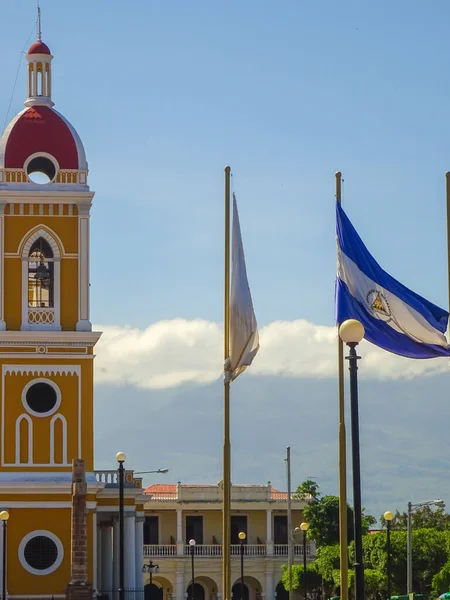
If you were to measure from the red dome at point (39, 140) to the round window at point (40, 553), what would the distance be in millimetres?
14100

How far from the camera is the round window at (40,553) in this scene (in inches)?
2398

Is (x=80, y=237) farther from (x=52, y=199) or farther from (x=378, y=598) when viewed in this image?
(x=378, y=598)

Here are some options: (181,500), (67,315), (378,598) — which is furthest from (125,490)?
(181,500)

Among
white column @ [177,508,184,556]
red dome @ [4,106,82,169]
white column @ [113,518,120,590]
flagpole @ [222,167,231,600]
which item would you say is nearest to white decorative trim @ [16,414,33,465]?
white column @ [113,518,120,590]

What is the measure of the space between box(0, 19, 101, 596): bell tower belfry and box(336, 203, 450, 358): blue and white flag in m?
28.3

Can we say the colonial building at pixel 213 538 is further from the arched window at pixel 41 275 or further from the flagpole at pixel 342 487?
the flagpole at pixel 342 487

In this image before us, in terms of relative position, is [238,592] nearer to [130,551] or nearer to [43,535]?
[130,551]

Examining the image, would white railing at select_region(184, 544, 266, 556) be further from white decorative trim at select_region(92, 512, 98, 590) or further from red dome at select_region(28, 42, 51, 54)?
red dome at select_region(28, 42, 51, 54)

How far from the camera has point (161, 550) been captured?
99.7 meters

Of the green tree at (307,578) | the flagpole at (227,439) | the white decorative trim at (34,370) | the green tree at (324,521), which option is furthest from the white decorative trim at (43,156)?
the green tree at (324,521)

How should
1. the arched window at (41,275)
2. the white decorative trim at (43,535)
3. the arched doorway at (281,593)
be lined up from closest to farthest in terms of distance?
the white decorative trim at (43,535) < the arched window at (41,275) < the arched doorway at (281,593)

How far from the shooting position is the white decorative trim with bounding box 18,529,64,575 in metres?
60.8

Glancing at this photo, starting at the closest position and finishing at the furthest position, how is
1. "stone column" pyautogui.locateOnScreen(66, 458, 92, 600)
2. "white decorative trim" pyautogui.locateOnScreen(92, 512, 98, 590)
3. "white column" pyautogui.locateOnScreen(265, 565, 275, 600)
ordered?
"stone column" pyautogui.locateOnScreen(66, 458, 92, 600) < "white decorative trim" pyautogui.locateOnScreen(92, 512, 98, 590) < "white column" pyautogui.locateOnScreen(265, 565, 275, 600)

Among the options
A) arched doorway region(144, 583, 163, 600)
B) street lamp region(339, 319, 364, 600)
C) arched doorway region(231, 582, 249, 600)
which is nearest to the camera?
street lamp region(339, 319, 364, 600)
